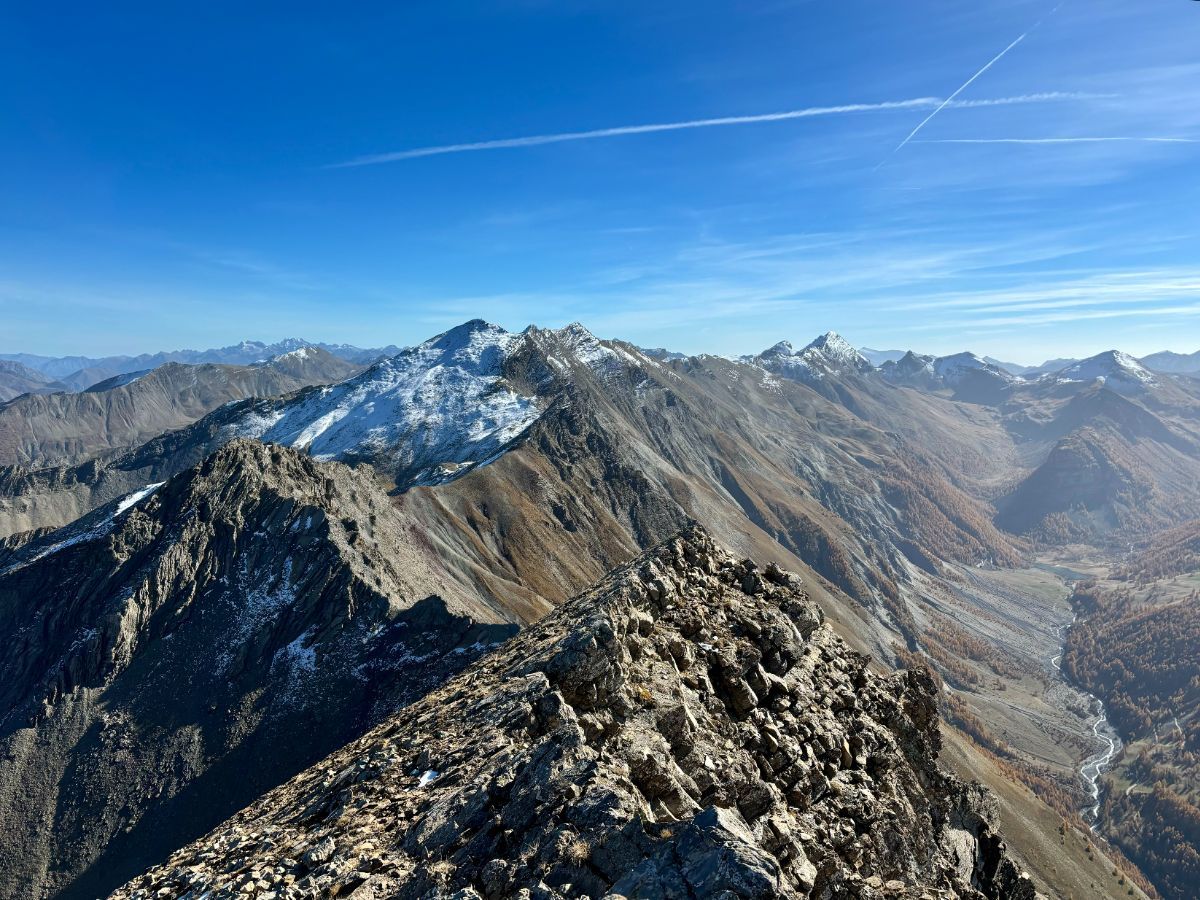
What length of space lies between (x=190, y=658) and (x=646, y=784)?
80.3 m

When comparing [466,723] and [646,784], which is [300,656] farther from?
[646,784]

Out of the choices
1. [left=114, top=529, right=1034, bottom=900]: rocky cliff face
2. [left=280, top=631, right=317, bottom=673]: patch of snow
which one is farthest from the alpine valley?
[left=280, top=631, right=317, bottom=673]: patch of snow

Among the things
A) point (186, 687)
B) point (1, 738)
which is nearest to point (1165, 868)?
point (186, 687)

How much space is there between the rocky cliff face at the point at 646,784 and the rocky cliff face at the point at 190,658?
42.9m

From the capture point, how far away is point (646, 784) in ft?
61.8

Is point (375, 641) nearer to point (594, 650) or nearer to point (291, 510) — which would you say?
point (291, 510)

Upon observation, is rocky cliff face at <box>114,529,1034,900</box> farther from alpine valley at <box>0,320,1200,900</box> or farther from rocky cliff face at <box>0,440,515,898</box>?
rocky cliff face at <box>0,440,515,898</box>

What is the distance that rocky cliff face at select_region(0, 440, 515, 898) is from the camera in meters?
63.0

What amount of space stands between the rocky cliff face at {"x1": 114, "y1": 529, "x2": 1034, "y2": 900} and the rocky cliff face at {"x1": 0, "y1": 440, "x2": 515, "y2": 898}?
141ft

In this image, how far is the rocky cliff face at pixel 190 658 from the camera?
6303 centimetres

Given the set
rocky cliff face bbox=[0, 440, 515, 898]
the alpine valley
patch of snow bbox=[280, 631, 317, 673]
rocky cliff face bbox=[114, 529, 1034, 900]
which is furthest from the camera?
Answer: patch of snow bbox=[280, 631, 317, 673]

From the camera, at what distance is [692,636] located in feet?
93.5

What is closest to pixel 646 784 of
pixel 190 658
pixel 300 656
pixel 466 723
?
pixel 466 723

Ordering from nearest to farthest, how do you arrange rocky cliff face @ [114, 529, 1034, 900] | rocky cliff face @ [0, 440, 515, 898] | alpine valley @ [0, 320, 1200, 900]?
rocky cliff face @ [114, 529, 1034, 900], alpine valley @ [0, 320, 1200, 900], rocky cliff face @ [0, 440, 515, 898]
